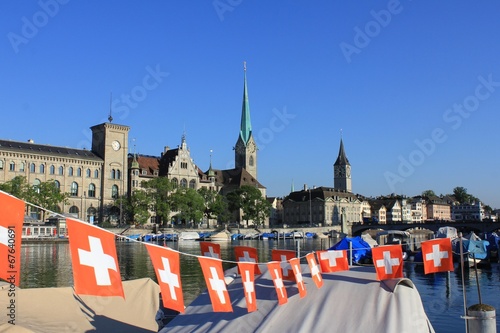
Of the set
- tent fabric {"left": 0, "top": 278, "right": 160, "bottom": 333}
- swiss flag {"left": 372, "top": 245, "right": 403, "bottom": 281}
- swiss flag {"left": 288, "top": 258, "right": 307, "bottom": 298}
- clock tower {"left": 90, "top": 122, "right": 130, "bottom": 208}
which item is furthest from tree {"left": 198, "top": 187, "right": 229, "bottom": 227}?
swiss flag {"left": 288, "top": 258, "right": 307, "bottom": 298}

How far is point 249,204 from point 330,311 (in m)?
116

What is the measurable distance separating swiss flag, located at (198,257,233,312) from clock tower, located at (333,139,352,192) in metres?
185

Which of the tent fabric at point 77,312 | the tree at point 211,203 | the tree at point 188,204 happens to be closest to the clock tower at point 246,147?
the tree at point 211,203

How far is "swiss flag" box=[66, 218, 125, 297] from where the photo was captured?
7.53 metres

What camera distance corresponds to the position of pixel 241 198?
12794 centimetres

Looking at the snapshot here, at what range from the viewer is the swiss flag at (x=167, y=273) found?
9.44 meters

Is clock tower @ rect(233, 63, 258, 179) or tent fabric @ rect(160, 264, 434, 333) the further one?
A: clock tower @ rect(233, 63, 258, 179)

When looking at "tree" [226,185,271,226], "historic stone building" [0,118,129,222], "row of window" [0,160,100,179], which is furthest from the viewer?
"tree" [226,185,271,226]

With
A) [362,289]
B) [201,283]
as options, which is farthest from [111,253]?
[201,283]

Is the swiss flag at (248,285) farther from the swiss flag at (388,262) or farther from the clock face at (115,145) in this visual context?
the clock face at (115,145)

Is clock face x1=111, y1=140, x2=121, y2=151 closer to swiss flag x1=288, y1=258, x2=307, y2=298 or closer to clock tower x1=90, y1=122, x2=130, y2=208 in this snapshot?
clock tower x1=90, y1=122, x2=130, y2=208

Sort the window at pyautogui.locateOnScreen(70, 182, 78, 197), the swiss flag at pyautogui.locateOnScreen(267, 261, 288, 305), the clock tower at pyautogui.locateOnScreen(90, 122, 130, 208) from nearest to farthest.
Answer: the swiss flag at pyautogui.locateOnScreen(267, 261, 288, 305) < the window at pyautogui.locateOnScreen(70, 182, 78, 197) < the clock tower at pyautogui.locateOnScreen(90, 122, 130, 208)

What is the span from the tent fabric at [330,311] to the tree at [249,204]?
11428 centimetres

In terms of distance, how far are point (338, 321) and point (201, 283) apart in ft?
75.1
